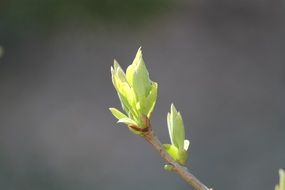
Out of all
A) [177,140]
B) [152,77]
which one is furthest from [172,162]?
[152,77]

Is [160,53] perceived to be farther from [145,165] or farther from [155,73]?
[145,165]

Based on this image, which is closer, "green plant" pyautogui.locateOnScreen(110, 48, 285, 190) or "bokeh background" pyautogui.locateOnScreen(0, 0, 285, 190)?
"green plant" pyautogui.locateOnScreen(110, 48, 285, 190)

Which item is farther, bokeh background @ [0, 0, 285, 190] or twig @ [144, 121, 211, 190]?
bokeh background @ [0, 0, 285, 190]

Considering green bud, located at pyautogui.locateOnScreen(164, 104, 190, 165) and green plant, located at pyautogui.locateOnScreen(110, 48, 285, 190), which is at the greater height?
green plant, located at pyautogui.locateOnScreen(110, 48, 285, 190)

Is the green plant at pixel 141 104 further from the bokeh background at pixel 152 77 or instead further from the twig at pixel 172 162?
the bokeh background at pixel 152 77

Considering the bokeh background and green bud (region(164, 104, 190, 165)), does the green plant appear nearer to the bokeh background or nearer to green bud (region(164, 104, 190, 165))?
green bud (region(164, 104, 190, 165))

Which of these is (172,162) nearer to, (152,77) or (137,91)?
(137,91)

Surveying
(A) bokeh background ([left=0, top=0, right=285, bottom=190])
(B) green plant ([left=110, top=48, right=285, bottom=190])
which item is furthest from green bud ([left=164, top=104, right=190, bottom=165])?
(A) bokeh background ([left=0, top=0, right=285, bottom=190])

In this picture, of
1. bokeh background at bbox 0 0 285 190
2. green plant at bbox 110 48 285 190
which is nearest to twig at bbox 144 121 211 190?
green plant at bbox 110 48 285 190
